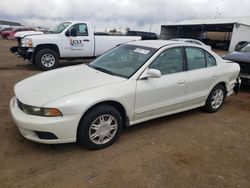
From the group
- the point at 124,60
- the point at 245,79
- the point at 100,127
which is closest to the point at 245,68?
the point at 245,79

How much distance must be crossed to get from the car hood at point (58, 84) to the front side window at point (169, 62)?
74cm

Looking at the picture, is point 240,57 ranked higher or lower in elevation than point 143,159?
higher

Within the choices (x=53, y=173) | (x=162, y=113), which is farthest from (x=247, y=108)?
(x=53, y=173)

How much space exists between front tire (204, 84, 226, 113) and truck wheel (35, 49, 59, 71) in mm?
6595

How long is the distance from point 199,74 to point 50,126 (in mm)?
2919

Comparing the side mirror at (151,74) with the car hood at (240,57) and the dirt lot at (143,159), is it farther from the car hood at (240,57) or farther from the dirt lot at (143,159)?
the car hood at (240,57)

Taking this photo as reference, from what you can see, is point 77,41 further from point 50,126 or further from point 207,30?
point 207,30

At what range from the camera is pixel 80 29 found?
32.7 ft

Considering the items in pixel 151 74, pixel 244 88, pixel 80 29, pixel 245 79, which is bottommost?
pixel 244 88

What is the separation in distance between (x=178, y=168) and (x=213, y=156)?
2.21 ft

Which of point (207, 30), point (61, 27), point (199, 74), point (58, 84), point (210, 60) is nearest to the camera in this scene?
point (58, 84)

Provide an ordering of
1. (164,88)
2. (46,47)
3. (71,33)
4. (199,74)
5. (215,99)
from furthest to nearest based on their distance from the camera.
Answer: (71,33) < (46,47) < (215,99) < (199,74) < (164,88)

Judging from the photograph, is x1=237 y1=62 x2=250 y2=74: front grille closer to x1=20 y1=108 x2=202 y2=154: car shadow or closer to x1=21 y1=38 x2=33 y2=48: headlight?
x1=20 y1=108 x2=202 y2=154: car shadow

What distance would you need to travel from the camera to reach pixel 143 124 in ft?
14.8
